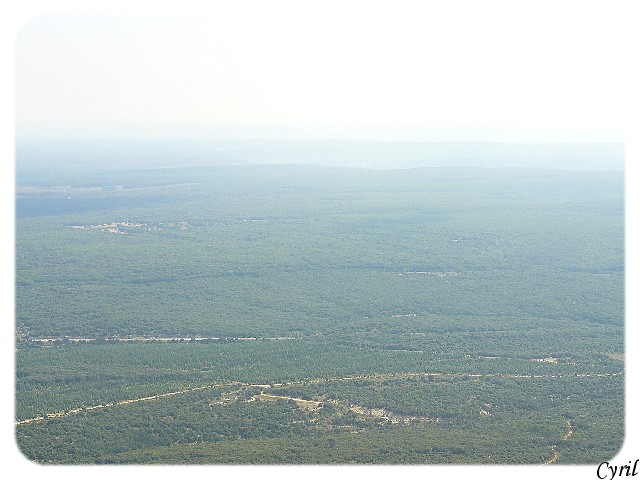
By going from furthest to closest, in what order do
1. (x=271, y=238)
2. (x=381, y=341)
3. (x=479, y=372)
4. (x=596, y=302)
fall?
(x=271, y=238)
(x=596, y=302)
(x=381, y=341)
(x=479, y=372)

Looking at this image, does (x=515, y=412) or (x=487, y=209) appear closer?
(x=515, y=412)

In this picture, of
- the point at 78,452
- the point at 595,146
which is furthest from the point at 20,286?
the point at 595,146

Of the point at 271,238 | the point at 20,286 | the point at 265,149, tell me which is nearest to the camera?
the point at 20,286

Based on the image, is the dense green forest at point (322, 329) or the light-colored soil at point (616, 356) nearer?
the dense green forest at point (322, 329)

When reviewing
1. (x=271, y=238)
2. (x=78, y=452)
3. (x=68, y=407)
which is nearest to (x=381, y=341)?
(x=68, y=407)

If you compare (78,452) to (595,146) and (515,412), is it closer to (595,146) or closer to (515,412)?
(515,412)

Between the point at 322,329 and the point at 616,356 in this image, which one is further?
the point at 322,329

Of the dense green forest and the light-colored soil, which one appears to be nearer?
the dense green forest

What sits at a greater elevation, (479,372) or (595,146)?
(595,146)
